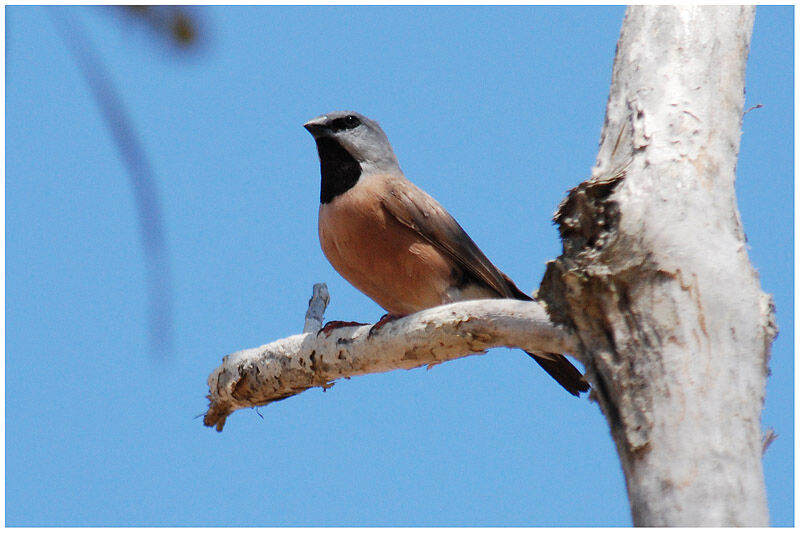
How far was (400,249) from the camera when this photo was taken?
6.07m

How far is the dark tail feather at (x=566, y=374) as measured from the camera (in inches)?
219

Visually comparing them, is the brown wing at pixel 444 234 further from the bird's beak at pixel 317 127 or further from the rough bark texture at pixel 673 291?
the rough bark texture at pixel 673 291

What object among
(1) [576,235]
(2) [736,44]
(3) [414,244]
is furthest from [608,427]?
(3) [414,244]

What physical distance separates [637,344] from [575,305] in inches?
11.5

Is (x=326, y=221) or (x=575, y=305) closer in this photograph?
(x=575, y=305)

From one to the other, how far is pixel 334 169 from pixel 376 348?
2456 millimetres

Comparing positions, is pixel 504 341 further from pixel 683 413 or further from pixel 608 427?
pixel 683 413

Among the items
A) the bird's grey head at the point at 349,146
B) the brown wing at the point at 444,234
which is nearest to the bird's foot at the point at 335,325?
the brown wing at the point at 444,234

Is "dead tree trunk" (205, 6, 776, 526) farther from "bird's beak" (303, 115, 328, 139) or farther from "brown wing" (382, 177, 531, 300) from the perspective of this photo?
"bird's beak" (303, 115, 328, 139)

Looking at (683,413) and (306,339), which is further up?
(306,339)

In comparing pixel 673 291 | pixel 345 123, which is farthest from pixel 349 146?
pixel 673 291

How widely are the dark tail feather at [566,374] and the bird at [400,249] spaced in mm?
92

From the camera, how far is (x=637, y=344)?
3.18 m

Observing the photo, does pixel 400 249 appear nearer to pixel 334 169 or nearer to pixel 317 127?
pixel 334 169
